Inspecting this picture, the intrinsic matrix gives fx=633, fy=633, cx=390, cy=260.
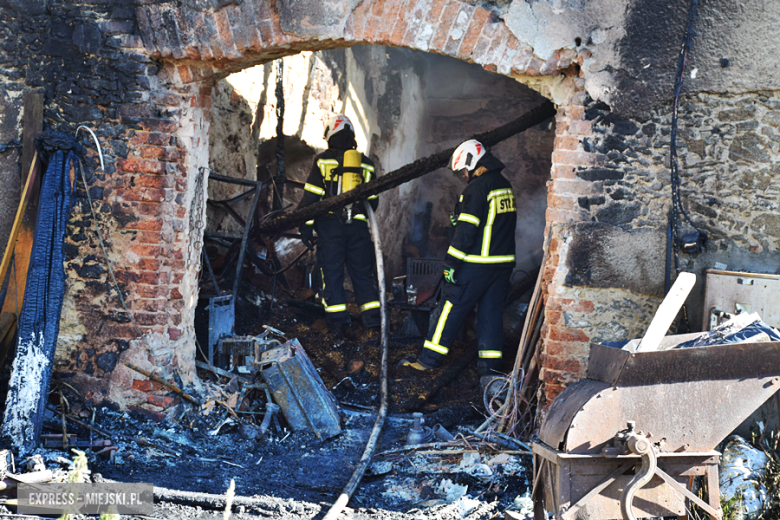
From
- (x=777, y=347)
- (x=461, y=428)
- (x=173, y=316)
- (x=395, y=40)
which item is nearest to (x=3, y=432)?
(x=173, y=316)

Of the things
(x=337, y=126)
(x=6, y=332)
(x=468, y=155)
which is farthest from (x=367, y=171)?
(x=6, y=332)

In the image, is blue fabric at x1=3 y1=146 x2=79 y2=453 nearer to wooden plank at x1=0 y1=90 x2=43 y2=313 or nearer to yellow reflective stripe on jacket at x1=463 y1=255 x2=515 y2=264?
wooden plank at x1=0 y1=90 x2=43 y2=313

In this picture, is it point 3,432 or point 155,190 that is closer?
point 3,432

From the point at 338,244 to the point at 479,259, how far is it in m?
1.74

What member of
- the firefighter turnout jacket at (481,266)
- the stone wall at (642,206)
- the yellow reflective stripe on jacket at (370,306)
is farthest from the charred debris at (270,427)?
the yellow reflective stripe on jacket at (370,306)

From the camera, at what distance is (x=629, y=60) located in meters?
3.90

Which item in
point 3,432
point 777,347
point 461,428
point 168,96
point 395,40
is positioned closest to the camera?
point 777,347

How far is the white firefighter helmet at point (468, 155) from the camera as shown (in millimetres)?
5961

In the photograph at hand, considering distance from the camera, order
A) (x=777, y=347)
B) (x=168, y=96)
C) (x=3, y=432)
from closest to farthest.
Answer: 1. (x=777, y=347)
2. (x=3, y=432)
3. (x=168, y=96)

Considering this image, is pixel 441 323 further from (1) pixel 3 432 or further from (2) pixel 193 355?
(1) pixel 3 432

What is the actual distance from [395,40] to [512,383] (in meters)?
2.46

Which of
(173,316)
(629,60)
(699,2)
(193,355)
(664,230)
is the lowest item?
(193,355)

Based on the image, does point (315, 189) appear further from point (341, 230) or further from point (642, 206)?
point (642, 206)

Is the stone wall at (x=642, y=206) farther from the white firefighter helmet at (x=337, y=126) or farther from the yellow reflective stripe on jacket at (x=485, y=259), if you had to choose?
the white firefighter helmet at (x=337, y=126)
